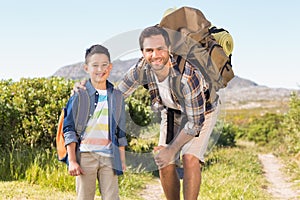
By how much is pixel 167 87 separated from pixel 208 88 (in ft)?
1.06

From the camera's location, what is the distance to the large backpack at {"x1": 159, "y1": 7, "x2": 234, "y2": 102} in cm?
367

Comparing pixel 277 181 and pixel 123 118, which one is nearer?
pixel 123 118

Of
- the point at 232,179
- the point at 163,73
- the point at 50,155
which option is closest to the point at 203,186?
the point at 232,179

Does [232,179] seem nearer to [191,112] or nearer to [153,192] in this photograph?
[153,192]

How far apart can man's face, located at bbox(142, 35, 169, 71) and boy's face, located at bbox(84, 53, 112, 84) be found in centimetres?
33

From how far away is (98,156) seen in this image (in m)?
3.38

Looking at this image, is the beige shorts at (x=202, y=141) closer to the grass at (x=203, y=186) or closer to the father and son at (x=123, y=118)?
the father and son at (x=123, y=118)

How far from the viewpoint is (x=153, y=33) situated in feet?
11.7

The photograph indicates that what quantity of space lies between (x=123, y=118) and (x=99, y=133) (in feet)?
0.72

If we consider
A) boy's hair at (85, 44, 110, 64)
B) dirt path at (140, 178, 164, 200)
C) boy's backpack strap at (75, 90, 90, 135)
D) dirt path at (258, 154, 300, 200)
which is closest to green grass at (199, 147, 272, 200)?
dirt path at (258, 154, 300, 200)

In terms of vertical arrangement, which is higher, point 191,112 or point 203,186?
point 191,112

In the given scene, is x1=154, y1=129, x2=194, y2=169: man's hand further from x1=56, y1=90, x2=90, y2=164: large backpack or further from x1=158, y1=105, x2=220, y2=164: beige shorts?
x1=56, y1=90, x2=90, y2=164: large backpack

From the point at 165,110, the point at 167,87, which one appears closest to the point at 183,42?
the point at 167,87

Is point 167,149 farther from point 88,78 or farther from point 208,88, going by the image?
point 88,78
